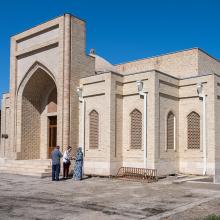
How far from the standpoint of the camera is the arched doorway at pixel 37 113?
22953mm

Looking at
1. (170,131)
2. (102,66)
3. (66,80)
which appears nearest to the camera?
(170,131)

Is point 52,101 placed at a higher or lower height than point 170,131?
higher

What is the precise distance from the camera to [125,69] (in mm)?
26484

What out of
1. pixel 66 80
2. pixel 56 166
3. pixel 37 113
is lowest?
pixel 56 166

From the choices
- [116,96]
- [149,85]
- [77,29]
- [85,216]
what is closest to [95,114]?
[116,96]

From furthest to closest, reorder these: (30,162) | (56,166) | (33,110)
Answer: (33,110) → (30,162) → (56,166)

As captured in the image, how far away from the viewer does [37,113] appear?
2391cm

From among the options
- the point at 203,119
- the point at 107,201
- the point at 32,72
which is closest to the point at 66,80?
A: the point at 32,72

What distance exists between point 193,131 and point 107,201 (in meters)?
9.38

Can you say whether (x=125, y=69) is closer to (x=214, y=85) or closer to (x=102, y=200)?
(x=214, y=85)

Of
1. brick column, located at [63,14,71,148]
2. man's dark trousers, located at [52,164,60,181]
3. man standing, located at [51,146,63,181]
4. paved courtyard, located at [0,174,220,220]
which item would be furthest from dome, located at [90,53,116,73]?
paved courtyard, located at [0,174,220,220]

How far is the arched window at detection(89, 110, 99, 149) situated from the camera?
18797mm

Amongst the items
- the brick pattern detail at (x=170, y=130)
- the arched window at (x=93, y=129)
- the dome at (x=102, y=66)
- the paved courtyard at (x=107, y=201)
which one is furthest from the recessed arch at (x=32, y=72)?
the paved courtyard at (x=107, y=201)

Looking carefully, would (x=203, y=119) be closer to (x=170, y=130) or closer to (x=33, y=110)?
(x=170, y=130)
